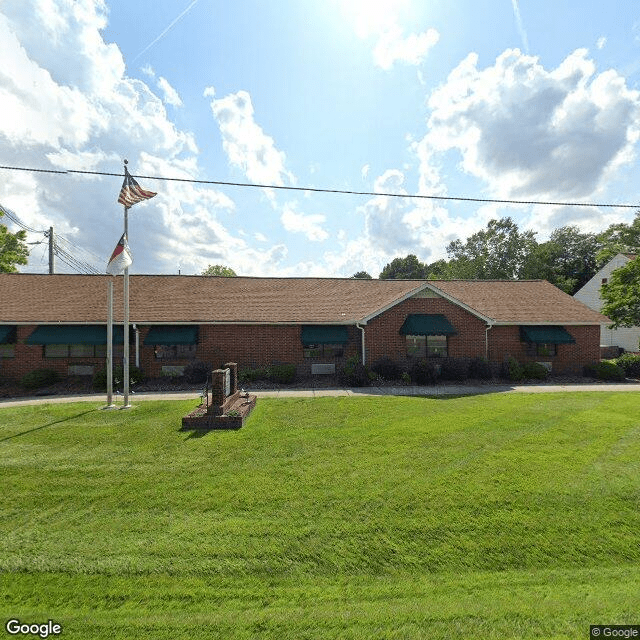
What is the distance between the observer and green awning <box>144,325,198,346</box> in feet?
54.4

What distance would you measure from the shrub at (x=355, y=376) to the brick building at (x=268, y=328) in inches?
54.5

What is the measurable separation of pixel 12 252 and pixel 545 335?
Answer: 37048mm

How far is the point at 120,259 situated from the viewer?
11.7m

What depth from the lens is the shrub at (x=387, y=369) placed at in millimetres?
16547

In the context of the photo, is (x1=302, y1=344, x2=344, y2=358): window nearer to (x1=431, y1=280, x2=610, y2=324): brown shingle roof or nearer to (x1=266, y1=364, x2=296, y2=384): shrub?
(x1=266, y1=364, x2=296, y2=384): shrub

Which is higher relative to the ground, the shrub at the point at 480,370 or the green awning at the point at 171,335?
the green awning at the point at 171,335

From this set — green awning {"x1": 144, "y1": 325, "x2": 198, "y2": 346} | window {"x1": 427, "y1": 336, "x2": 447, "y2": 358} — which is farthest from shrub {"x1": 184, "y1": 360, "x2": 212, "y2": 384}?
window {"x1": 427, "y1": 336, "x2": 447, "y2": 358}

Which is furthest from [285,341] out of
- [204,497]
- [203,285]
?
[204,497]

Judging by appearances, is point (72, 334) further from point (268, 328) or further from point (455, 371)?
point (455, 371)

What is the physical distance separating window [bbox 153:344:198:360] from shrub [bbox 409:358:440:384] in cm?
1105

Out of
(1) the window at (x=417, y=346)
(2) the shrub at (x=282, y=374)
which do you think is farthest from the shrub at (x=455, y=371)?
(2) the shrub at (x=282, y=374)

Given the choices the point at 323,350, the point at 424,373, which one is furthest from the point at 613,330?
the point at 323,350

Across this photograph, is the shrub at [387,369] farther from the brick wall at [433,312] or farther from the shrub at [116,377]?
the shrub at [116,377]

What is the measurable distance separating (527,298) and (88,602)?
23873 millimetres
